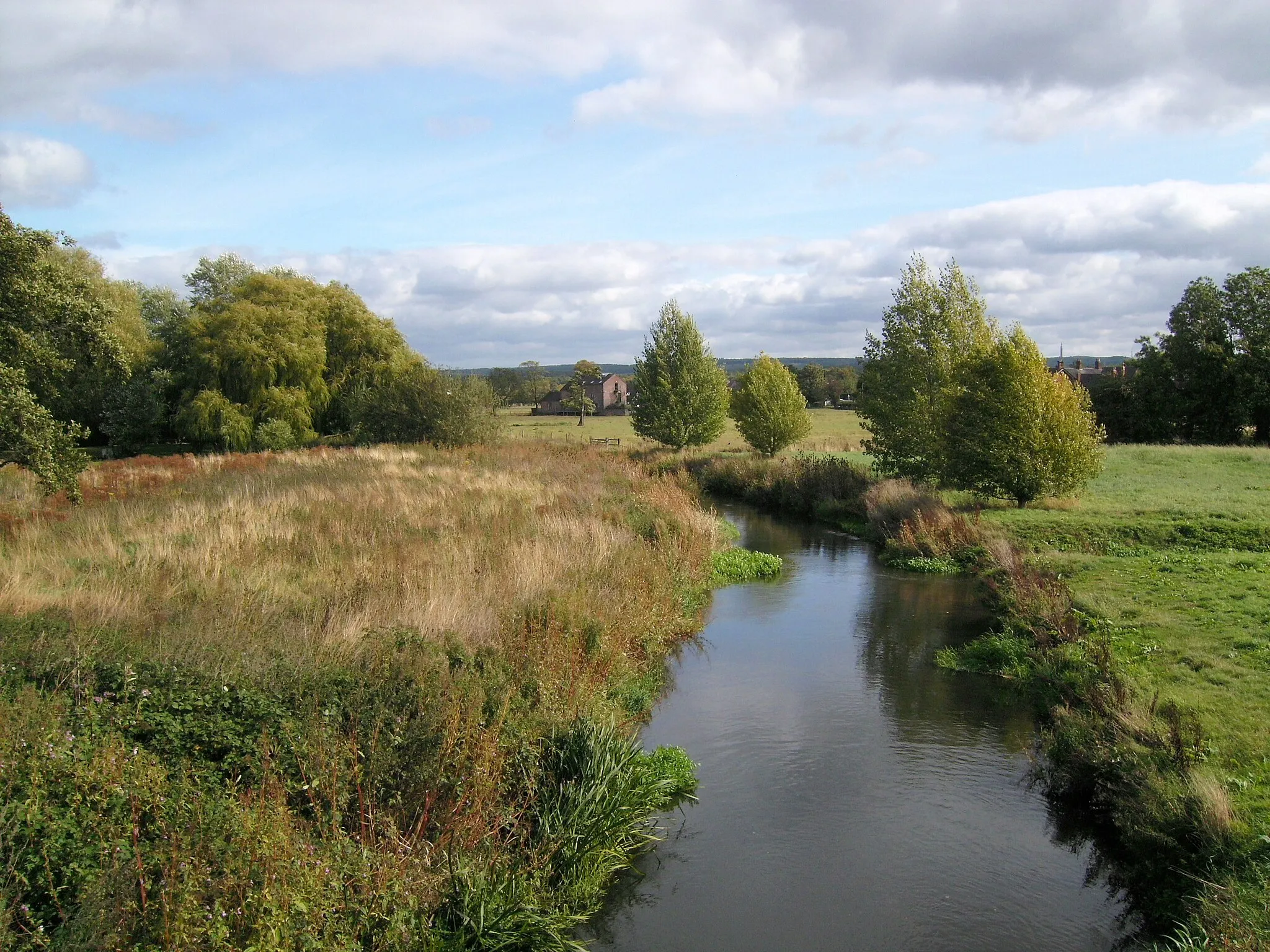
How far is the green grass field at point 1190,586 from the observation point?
899 centimetres

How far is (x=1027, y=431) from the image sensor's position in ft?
77.4

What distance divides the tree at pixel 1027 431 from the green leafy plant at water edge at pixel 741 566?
22.2 ft

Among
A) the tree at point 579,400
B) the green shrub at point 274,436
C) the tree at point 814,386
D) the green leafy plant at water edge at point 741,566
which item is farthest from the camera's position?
the tree at point 814,386

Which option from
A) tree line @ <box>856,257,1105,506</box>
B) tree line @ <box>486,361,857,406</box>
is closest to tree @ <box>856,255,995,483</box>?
tree line @ <box>856,257,1105,506</box>

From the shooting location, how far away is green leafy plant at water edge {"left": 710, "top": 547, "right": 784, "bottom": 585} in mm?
21000

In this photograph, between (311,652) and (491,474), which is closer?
(311,652)

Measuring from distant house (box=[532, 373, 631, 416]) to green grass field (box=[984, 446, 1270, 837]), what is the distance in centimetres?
8007

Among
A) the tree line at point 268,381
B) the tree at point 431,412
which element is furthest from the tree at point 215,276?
the tree at point 431,412

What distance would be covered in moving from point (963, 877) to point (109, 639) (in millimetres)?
7949

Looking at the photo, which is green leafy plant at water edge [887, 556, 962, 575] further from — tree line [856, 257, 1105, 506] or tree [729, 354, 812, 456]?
tree [729, 354, 812, 456]

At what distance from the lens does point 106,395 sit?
48688 mm

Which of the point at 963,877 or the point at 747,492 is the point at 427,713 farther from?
the point at 747,492

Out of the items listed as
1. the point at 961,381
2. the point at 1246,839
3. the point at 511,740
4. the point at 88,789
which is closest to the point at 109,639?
the point at 88,789

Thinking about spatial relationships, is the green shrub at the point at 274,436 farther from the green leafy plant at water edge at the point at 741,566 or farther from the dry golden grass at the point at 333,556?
the green leafy plant at water edge at the point at 741,566
